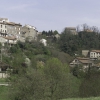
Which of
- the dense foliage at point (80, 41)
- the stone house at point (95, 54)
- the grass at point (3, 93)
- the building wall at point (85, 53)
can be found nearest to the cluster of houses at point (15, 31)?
the dense foliage at point (80, 41)

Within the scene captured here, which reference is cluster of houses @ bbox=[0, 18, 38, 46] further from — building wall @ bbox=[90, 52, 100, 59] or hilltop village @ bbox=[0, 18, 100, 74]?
building wall @ bbox=[90, 52, 100, 59]

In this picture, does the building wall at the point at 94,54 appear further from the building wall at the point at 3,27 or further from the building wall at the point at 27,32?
the building wall at the point at 3,27

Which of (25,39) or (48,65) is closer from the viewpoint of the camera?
(48,65)

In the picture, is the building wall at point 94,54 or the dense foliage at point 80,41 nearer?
the dense foliage at point 80,41

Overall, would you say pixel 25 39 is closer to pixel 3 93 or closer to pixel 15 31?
pixel 15 31

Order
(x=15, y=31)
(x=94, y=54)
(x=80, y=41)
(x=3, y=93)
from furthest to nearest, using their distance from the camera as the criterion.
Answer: (x=15, y=31) → (x=80, y=41) → (x=94, y=54) → (x=3, y=93)

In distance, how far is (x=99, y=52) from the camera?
84.1 m

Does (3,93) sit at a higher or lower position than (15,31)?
lower

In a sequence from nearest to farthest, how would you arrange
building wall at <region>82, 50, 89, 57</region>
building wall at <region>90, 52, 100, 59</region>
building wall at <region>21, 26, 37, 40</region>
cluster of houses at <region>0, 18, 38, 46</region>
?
building wall at <region>90, 52, 100, 59</region> < building wall at <region>82, 50, 89, 57</region> < cluster of houses at <region>0, 18, 38, 46</region> < building wall at <region>21, 26, 37, 40</region>

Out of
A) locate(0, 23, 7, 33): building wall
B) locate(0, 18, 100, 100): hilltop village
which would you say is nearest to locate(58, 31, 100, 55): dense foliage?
locate(0, 18, 100, 100): hilltop village

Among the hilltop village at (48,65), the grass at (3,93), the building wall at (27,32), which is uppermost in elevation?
the building wall at (27,32)

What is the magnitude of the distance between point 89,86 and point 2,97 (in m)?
9.14

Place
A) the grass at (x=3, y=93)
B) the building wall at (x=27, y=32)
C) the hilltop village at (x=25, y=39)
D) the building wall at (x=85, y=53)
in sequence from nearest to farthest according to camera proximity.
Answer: the grass at (x=3, y=93)
the hilltop village at (x=25, y=39)
the building wall at (x=85, y=53)
the building wall at (x=27, y=32)

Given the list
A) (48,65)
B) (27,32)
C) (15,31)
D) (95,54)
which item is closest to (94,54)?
(95,54)
